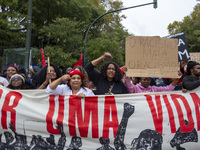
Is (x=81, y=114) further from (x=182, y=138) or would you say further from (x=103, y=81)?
(x=182, y=138)

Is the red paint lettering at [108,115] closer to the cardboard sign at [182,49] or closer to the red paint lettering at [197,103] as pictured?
the red paint lettering at [197,103]

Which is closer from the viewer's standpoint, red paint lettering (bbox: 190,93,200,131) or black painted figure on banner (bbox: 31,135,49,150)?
black painted figure on banner (bbox: 31,135,49,150)

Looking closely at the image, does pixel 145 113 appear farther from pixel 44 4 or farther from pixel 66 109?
pixel 44 4

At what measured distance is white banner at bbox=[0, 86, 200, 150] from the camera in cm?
312

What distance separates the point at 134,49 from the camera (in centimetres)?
340

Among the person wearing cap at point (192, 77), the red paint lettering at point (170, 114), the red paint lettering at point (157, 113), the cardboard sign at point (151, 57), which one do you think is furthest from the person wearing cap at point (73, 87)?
the person wearing cap at point (192, 77)

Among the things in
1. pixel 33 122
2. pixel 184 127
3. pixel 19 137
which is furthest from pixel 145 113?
pixel 19 137

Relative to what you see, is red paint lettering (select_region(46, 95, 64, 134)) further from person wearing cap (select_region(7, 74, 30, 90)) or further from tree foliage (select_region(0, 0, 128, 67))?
tree foliage (select_region(0, 0, 128, 67))

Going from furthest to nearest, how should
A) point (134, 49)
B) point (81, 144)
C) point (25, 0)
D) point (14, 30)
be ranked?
point (25, 0)
point (14, 30)
point (134, 49)
point (81, 144)

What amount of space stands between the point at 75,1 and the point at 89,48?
383cm

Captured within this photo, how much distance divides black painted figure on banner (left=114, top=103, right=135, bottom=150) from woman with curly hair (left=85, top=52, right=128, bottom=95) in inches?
12.7

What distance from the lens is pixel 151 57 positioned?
3422mm

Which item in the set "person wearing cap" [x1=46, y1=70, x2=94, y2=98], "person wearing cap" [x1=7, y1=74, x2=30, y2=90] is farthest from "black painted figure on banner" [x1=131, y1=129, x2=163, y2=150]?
"person wearing cap" [x1=7, y1=74, x2=30, y2=90]

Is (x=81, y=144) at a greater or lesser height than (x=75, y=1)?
lesser
